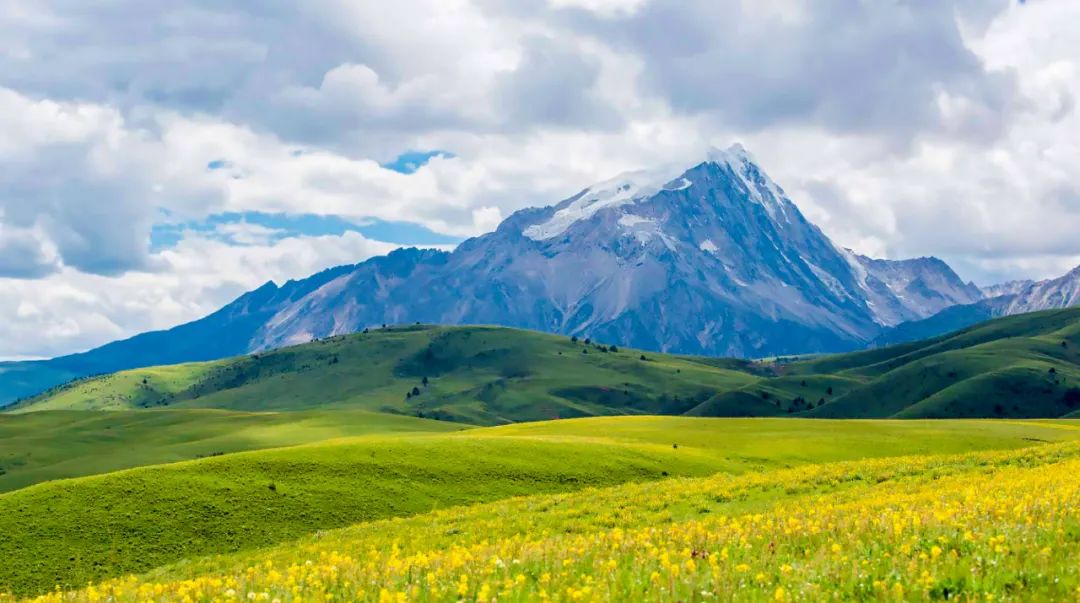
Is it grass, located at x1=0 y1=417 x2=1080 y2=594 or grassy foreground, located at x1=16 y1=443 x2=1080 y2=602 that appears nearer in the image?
grassy foreground, located at x1=16 y1=443 x2=1080 y2=602

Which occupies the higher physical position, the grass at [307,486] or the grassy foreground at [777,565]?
the grassy foreground at [777,565]

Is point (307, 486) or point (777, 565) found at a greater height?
point (777, 565)

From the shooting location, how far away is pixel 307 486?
196ft

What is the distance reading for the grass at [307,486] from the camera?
163 feet

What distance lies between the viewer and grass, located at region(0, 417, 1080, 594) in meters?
49.7

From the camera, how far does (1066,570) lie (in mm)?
12688

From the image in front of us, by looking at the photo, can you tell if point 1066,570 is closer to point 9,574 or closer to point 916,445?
point 9,574

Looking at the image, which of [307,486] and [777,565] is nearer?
[777,565]

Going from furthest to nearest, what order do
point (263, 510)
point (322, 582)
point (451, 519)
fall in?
point (263, 510), point (451, 519), point (322, 582)

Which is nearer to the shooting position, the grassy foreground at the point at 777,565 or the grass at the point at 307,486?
the grassy foreground at the point at 777,565

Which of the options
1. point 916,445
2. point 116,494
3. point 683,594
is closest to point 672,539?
point 683,594

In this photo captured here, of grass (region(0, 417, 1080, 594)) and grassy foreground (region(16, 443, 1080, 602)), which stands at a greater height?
grassy foreground (region(16, 443, 1080, 602))

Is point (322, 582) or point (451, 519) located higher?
point (322, 582)

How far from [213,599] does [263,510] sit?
42.7 meters
